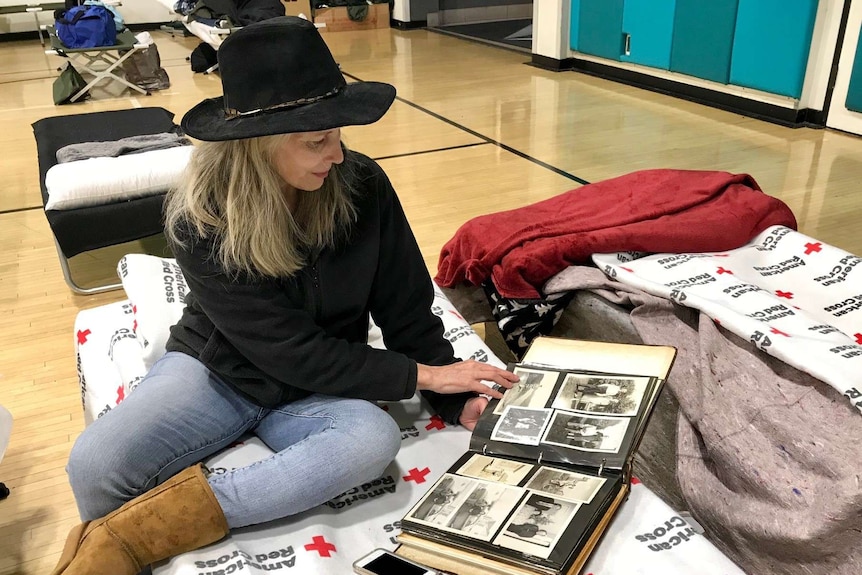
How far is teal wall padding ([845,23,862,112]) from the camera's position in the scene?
380 centimetres

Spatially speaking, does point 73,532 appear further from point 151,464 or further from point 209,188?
point 209,188

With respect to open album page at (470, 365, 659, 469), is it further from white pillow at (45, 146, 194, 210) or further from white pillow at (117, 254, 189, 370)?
white pillow at (45, 146, 194, 210)

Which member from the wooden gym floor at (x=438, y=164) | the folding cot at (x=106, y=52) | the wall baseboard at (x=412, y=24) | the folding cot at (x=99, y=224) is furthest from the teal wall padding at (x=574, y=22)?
Result: the folding cot at (x=99, y=224)

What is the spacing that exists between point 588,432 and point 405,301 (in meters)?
0.44

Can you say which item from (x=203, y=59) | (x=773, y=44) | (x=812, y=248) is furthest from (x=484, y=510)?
(x=203, y=59)

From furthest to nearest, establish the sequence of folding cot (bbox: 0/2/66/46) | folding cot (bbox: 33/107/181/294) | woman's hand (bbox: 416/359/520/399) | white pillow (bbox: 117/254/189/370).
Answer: folding cot (bbox: 0/2/66/46), folding cot (bbox: 33/107/181/294), white pillow (bbox: 117/254/189/370), woman's hand (bbox: 416/359/520/399)

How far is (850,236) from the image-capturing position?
269 cm

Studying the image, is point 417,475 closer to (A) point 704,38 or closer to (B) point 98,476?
(B) point 98,476

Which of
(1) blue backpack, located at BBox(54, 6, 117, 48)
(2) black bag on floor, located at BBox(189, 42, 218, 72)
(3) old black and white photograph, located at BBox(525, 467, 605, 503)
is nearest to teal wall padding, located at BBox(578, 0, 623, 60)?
(2) black bag on floor, located at BBox(189, 42, 218, 72)

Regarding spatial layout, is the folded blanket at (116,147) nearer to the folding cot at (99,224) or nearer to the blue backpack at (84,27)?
the folding cot at (99,224)

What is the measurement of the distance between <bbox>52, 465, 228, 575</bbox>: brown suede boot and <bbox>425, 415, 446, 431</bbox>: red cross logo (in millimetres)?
454

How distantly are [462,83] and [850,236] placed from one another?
3.44 meters

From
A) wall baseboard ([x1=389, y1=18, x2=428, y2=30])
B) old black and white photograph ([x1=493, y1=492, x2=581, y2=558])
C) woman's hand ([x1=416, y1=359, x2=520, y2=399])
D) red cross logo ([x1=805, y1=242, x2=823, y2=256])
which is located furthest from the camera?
wall baseboard ([x1=389, y1=18, x2=428, y2=30])

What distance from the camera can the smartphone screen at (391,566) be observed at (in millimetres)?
1078
